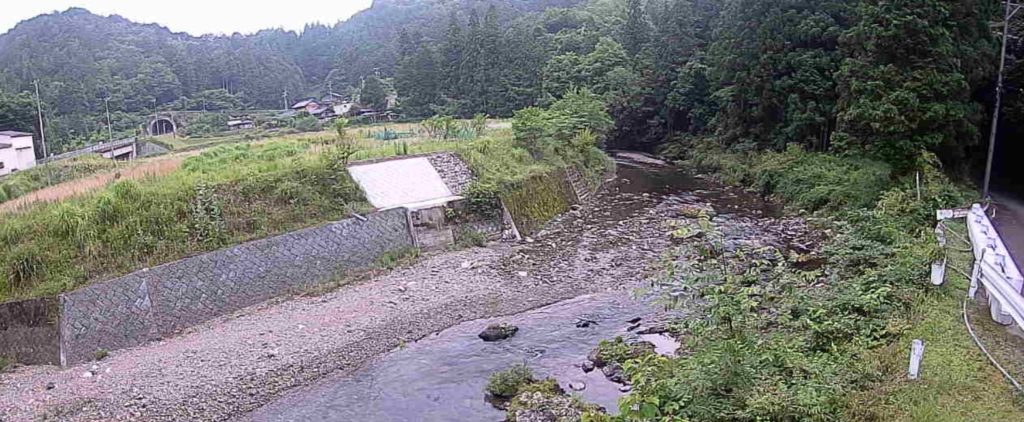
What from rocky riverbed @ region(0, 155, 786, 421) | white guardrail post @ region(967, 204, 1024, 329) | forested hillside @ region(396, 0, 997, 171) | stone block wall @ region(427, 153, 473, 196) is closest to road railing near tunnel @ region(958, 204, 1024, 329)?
white guardrail post @ region(967, 204, 1024, 329)

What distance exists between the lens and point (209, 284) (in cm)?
1448

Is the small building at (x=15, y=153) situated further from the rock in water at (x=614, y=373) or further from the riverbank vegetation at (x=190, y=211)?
→ the rock in water at (x=614, y=373)

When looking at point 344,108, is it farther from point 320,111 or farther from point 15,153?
point 15,153

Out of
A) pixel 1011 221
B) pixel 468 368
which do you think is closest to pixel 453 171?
pixel 468 368

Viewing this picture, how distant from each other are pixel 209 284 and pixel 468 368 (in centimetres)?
646

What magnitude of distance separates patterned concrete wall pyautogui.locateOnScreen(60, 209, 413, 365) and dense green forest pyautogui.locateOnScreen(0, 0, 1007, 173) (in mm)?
14441

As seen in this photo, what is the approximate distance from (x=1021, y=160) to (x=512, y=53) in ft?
111

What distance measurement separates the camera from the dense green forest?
18234 mm

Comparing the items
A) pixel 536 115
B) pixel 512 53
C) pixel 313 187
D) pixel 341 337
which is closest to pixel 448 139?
pixel 536 115

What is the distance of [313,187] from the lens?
18.5 meters

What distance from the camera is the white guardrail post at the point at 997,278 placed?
7.78 meters

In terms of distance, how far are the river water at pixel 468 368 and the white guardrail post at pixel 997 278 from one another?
502 centimetres

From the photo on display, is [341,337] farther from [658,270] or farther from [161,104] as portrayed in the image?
[161,104]

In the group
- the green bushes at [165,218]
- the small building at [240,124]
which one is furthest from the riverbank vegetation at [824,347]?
the small building at [240,124]
